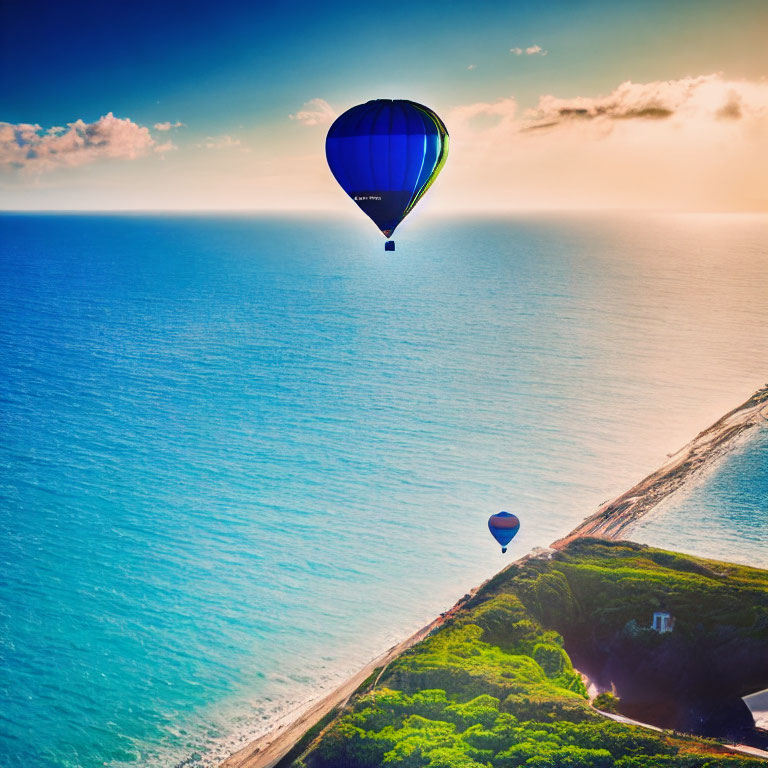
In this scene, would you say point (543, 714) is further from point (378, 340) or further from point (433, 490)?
point (378, 340)

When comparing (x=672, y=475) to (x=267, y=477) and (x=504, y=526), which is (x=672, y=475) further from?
(x=267, y=477)

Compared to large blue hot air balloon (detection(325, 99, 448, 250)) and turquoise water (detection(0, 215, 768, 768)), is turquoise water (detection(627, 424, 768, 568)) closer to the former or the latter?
turquoise water (detection(0, 215, 768, 768))

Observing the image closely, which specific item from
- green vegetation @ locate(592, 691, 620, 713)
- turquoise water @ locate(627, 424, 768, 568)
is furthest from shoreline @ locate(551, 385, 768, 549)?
green vegetation @ locate(592, 691, 620, 713)

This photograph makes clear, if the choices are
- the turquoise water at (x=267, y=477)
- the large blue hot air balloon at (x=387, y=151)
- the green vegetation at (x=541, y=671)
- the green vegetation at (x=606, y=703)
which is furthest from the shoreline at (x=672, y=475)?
the large blue hot air balloon at (x=387, y=151)

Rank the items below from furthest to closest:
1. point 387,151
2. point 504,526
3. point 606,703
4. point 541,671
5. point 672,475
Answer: point 672,475, point 504,526, point 387,151, point 606,703, point 541,671

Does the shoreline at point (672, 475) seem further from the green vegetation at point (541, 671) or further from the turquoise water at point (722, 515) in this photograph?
the green vegetation at point (541, 671)

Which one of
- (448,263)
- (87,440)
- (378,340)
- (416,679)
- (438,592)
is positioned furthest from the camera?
(448,263)

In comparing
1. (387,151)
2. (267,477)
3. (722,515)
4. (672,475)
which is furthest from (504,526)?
(267,477)

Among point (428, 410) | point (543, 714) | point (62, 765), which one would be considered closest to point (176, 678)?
point (62, 765)
